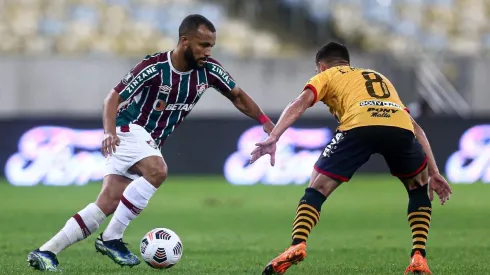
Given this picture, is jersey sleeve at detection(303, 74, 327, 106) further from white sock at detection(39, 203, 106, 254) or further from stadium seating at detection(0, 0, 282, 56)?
stadium seating at detection(0, 0, 282, 56)

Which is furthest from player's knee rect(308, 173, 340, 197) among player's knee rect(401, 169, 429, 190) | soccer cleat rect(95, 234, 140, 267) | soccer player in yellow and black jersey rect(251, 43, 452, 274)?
soccer cleat rect(95, 234, 140, 267)

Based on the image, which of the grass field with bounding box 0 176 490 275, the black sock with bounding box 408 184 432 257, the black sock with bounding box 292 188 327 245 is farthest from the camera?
the grass field with bounding box 0 176 490 275

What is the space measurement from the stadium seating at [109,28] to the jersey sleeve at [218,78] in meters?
13.2

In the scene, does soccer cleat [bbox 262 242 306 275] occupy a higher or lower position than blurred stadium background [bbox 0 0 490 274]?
lower

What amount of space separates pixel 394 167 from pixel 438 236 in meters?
3.82

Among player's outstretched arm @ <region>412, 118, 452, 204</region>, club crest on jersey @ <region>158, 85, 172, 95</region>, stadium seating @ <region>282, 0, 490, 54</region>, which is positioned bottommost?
player's outstretched arm @ <region>412, 118, 452, 204</region>

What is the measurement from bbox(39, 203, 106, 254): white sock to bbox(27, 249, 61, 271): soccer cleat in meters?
0.07

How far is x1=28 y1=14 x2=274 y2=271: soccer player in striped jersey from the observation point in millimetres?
7582

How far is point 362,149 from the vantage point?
6980mm

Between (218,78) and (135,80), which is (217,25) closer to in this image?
(218,78)

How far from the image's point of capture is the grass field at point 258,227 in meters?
8.06

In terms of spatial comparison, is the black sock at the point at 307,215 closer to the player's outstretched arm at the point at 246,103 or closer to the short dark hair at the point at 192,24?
the player's outstretched arm at the point at 246,103

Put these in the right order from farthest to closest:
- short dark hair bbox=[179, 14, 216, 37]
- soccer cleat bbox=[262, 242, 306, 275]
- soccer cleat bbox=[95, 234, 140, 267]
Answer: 1. soccer cleat bbox=[95, 234, 140, 267]
2. short dark hair bbox=[179, 14, 216, 37]
3. soccer cleat bbox=[262, 242, 306, 275]

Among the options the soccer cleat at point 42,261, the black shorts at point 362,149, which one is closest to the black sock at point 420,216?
the black shorts at point 362,149
